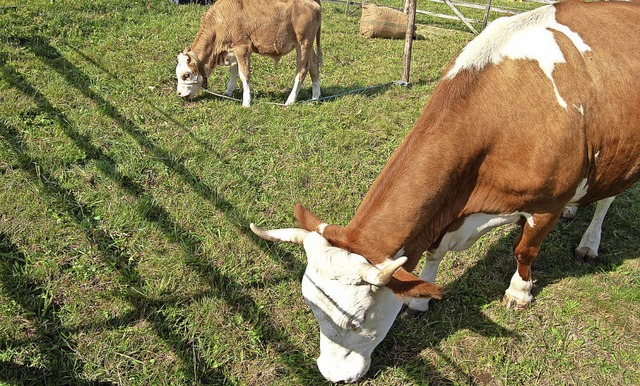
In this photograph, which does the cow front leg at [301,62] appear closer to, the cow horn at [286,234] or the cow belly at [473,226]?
the cow belly at [473,226]

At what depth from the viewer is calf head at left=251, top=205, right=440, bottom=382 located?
2.73 metres

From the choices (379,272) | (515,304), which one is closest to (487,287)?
(515,304)

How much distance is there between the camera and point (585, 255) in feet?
15.4

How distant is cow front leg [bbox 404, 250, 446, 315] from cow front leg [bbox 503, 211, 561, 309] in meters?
0.61

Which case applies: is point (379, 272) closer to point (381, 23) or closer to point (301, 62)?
point (301, 62)

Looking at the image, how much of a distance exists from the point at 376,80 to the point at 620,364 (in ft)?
20.5

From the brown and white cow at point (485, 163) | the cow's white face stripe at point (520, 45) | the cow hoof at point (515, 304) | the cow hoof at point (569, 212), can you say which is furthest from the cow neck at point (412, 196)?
the cow hoof at point (569, 212)

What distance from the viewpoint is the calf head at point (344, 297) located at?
2732mm

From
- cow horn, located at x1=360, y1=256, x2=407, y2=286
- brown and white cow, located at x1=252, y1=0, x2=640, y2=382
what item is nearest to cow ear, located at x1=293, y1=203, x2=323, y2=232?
brown and white cow, located at x1=252, y1=0, x2=640, y2=382

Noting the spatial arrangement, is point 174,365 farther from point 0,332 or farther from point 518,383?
point 518,383

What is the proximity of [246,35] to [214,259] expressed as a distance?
173 inches

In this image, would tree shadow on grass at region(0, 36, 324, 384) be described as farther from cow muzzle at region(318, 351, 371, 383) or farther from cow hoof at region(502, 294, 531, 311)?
cow hoof at region(502, 294, 531, 311)

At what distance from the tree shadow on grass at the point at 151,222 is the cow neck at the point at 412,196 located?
47.2 inches

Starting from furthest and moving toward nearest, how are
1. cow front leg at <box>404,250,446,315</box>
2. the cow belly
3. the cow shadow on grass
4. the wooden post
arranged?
the wooden post
cow front leg at <box>404,250,446,315</box>
the cow shadow on grass
the cow belly
